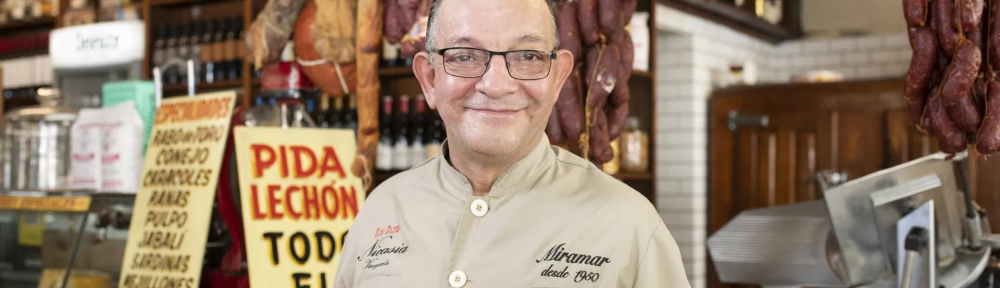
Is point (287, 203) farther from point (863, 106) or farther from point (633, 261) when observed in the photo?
point (863, 106)

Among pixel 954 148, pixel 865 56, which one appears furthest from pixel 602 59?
pixel 865 56

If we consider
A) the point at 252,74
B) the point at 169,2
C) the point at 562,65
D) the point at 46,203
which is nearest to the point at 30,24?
the point at 169,2

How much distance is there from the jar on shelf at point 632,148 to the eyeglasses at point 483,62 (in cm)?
328

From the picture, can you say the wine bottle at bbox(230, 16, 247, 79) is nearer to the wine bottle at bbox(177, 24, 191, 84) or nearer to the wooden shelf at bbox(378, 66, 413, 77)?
the wine bottle at bbox(177, 24, 191, 84)

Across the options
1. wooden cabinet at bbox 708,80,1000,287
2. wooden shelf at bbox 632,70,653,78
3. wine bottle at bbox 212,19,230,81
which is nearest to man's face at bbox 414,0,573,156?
wooden shelf at bbox 632,70,653,78

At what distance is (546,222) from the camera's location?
4.21 ft

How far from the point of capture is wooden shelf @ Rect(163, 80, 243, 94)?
5.02 metres

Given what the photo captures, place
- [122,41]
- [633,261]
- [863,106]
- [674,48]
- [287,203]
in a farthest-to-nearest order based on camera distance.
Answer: [674,48]
[863,106]
[122,41]
[287,203]
[633,261]

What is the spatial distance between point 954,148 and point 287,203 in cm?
181

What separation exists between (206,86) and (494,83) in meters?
4.32

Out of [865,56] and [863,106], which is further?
[865,56]

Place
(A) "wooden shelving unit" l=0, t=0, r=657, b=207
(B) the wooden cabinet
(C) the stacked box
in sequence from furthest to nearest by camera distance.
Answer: (B) the wooden cabinet
(A) "wooden shelving unit" l=0, t=0, r=657, b=207
(C) the stacked box

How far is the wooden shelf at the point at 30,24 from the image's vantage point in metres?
6.21

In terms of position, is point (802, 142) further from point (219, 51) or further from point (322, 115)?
point (219, 51)
